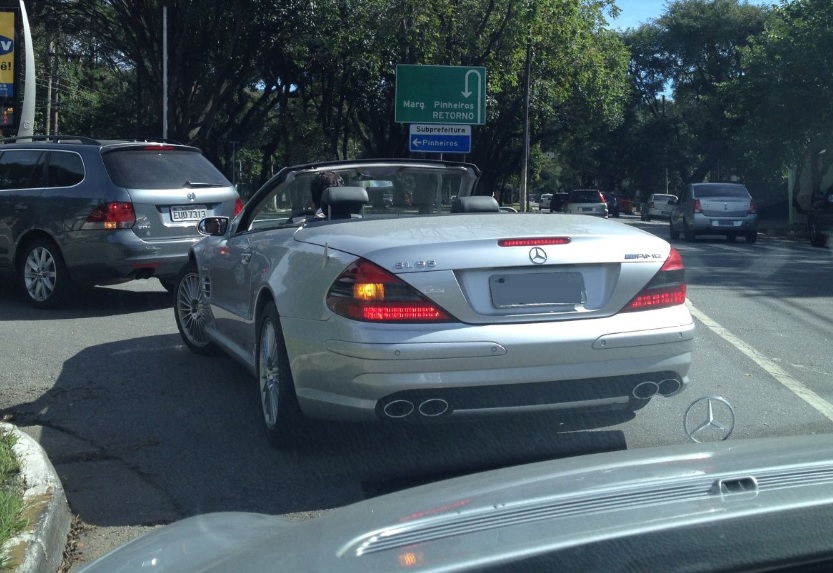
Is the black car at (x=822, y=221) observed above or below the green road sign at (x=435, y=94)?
below

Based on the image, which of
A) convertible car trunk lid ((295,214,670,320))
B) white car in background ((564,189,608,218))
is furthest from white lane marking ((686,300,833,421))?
white car in background ((564,189,608,218))

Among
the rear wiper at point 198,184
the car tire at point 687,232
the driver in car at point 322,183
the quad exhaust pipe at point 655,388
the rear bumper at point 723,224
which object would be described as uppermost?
the driver in car at point 322,183

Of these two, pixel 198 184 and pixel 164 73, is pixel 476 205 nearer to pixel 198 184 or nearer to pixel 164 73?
pixel 198 184

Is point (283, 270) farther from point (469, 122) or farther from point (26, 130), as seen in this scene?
point (469, 122)

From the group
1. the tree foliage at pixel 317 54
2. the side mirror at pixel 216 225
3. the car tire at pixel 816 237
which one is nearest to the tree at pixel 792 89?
the tree foliage at pixel 317 54

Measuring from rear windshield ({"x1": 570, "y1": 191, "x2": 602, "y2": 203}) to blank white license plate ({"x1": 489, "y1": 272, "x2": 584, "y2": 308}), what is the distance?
37.2 metres

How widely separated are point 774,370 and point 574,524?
5.93 meters

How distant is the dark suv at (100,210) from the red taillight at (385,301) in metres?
5.76

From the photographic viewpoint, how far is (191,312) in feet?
25.7

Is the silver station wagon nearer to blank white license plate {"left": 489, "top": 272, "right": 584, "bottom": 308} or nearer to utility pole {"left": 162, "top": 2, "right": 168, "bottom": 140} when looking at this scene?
utility pole {"left": 162, "top": 2, "right": 168, "bottom": 140}

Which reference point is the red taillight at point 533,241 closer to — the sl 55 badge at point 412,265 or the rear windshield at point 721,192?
the sl 55 badge at point 412,265

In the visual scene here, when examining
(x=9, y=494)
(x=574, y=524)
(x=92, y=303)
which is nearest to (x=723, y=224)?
(x=92, y=303)

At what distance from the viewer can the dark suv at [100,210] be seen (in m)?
9.85

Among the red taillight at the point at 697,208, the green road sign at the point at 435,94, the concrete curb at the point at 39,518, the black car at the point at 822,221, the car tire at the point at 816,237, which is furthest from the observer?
the red taillight at the point at 697,208
